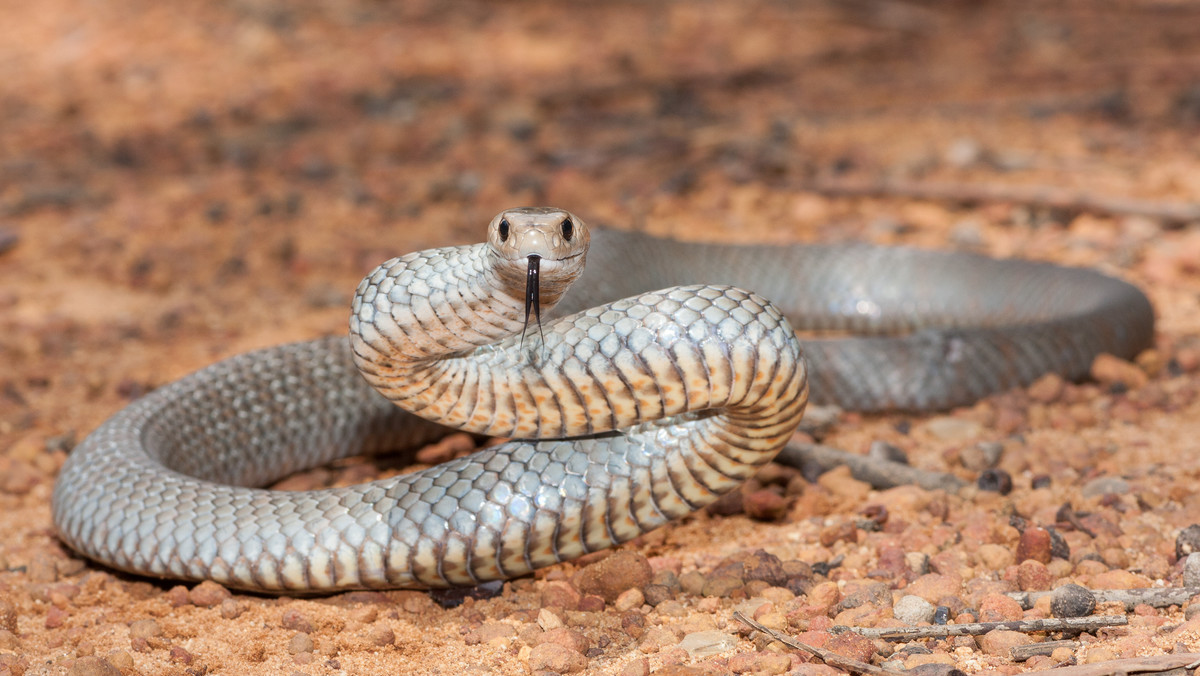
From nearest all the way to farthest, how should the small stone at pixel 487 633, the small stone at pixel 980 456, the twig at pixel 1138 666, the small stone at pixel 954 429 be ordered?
the twig at pixel 1138 666, the small stone at pixel 487 633, the small stone at pixel 980 456, the small stone at pixel 954 429

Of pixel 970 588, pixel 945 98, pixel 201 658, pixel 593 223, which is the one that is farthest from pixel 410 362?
pixel 945 98

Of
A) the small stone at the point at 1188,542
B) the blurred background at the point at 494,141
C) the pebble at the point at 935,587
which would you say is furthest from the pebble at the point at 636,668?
the blurred background at the point at 494,141

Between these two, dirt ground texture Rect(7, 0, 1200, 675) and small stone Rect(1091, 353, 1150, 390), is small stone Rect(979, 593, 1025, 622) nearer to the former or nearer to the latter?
dirt ground texture Rect(7, 0, 1200, 675)

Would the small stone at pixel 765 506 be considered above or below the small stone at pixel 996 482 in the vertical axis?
below

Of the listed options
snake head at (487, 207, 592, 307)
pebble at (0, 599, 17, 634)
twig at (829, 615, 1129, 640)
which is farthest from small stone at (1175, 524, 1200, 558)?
pebble at (0, 599, 17, 634)

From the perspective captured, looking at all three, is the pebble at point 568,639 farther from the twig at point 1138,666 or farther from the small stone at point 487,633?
the twig at point 1138,666

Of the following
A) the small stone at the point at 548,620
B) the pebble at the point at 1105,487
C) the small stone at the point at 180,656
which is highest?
the pebble at the point at 1105,487

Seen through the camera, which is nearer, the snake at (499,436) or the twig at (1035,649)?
the twig at (1035,649)
